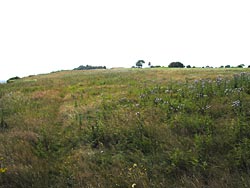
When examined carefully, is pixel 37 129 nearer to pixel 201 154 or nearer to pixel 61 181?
pixel 61 181

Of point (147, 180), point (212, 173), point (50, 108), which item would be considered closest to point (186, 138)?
point (212, 173)

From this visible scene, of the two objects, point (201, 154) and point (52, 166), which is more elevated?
point (201, 154)

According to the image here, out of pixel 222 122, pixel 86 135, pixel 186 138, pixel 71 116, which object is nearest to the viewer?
pixel 186 138

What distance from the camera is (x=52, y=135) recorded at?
608 cm

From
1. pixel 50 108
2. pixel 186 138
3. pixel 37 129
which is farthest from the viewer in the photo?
pixel 50 108

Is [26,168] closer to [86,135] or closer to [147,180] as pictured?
[86,135]

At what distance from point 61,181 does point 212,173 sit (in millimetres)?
2676

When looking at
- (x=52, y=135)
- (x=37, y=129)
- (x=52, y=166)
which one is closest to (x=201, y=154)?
(x=52, y=166)

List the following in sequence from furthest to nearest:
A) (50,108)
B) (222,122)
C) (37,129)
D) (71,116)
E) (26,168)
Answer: (50,108), (71,116), (37,129), (222,122), (26,168)

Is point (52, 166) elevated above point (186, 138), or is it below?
below

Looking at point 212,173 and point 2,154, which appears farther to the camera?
point 2,154

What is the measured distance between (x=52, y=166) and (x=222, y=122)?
13.7 ft

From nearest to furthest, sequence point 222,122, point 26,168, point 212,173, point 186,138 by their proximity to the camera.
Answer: point 212,173
point 26,168
point 186,138
point 222,122

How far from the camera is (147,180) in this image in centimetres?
353
